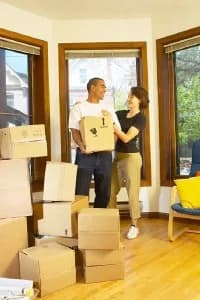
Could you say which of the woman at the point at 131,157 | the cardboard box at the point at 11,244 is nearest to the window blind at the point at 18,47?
the woman at the point at 131,157

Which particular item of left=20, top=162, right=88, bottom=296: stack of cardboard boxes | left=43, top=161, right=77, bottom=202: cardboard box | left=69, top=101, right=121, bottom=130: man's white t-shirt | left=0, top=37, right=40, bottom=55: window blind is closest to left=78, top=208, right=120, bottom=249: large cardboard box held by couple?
left=20, top=162, right=88, bottom=296: stack of cardboard boxes

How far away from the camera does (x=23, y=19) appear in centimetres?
369

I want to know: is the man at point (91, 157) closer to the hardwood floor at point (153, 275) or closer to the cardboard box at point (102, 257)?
the hardwood floor at point (153, 275)

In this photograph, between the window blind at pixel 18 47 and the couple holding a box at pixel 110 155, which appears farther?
the window blind at pixel 18 47

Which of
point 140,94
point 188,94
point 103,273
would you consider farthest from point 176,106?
point 103,273

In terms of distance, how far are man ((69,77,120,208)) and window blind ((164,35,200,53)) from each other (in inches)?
53.4

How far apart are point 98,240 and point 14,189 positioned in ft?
2.30

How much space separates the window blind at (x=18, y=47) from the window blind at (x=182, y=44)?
148 cm

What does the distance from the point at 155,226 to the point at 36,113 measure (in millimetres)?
1795

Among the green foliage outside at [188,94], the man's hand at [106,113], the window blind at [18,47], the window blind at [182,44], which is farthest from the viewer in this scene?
the green foliage outside at [188,94]

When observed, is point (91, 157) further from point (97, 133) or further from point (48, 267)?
point (48, 267)

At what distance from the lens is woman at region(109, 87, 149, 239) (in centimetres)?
325

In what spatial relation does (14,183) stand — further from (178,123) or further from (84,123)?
(178,123)

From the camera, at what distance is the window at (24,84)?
3.61 metres
